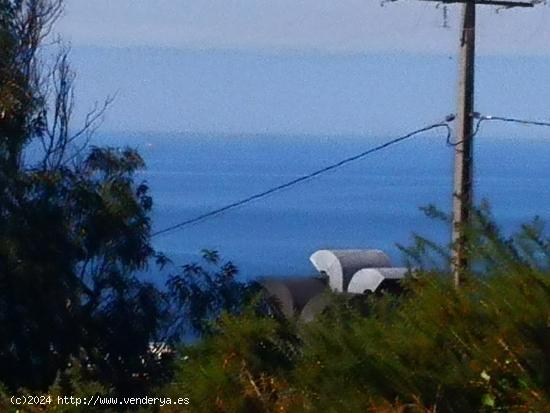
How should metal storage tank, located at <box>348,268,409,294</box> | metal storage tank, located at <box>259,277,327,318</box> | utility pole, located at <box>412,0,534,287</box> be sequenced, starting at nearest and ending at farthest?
metal storage tank, located at <box>259,277,327,318</box>, metal storage tank, located at <box>348,268,409,294</box>, utility pole, located at <box>412,0,534,287</box>

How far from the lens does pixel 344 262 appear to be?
17.7 meters

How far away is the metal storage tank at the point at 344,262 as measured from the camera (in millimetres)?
17250

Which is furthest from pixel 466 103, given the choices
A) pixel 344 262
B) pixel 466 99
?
pixel 344 262

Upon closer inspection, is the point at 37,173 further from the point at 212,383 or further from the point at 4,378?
the point at 212,383

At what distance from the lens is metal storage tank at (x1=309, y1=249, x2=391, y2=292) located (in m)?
17.2

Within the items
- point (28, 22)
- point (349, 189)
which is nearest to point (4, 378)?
point (28, 22)

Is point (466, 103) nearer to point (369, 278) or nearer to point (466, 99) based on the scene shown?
point (466, 99)

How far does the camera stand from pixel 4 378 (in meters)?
16.7

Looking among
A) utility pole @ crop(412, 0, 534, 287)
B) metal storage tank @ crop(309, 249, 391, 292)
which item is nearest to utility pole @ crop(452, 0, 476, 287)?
utility pole @ crop(412, 0, 534, 287)

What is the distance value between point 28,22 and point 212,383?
1616cm

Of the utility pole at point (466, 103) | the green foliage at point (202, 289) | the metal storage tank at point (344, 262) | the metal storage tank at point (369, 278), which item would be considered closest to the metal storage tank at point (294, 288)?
the metal storage tank at point (369, 278)

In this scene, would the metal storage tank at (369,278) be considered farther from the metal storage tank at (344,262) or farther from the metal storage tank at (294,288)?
the metal storage tank at (344,262)

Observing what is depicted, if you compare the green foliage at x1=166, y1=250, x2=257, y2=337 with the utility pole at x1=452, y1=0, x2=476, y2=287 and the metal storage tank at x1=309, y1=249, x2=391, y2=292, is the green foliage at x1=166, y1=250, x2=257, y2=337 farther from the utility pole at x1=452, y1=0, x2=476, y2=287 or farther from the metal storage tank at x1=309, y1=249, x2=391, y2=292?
the utility pole at x1=452, y1=0, x2=476, y2=287

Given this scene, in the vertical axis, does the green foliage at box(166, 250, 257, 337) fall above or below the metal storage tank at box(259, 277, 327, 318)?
below
